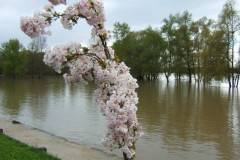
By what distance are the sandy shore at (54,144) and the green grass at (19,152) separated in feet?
1.73

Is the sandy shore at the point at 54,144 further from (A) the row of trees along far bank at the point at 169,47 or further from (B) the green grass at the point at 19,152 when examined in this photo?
(A) the row of trees along far bank at the point at 169,47

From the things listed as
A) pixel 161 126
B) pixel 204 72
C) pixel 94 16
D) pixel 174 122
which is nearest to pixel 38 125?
pixel 161 126

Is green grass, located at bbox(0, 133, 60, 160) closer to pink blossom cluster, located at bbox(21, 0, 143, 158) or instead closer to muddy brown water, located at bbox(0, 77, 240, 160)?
muddy brown water, located at bbox(0, 77, 240, 160)

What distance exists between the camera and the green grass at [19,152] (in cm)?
583

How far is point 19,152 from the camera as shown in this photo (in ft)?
20.5

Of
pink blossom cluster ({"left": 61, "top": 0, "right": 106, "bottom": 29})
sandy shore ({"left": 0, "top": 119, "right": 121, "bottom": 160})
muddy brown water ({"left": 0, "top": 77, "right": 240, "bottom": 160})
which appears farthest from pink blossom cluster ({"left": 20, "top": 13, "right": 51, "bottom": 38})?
sandy shore ({"left": 0, "top": 119, "right": 121, "bottom": 160})

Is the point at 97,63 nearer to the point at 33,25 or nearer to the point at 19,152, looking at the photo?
the point at 33,25

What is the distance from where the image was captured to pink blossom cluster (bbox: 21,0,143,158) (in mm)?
3418

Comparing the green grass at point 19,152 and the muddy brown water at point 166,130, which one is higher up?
the green grass at point 19,152

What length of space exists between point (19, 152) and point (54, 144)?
6.01 feet

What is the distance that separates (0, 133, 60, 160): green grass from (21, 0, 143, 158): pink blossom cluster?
107 inches

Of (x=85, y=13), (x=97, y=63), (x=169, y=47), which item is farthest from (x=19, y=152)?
(x=169, y=47)

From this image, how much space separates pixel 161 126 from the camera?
1177cm

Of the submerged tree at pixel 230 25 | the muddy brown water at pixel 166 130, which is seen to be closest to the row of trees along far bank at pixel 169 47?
the submerged tree at pixel 230 25
